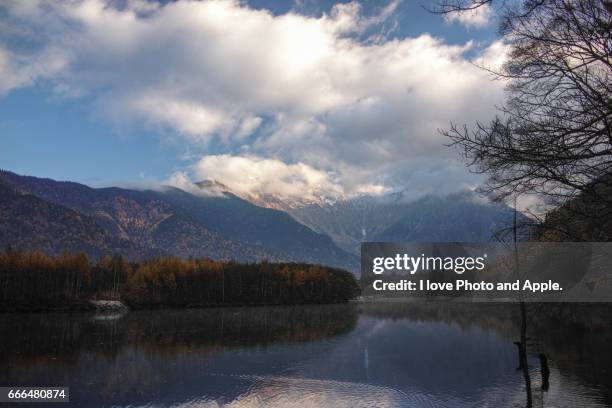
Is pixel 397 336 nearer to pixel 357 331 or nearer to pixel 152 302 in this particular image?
pixel 357 331

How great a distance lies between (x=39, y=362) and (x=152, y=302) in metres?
97.2

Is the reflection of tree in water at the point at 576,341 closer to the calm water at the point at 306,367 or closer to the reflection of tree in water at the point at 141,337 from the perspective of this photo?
the calm water at the point at 306,367

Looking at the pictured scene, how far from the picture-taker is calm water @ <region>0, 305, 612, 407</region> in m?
29.9

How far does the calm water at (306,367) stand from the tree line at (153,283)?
4868cm

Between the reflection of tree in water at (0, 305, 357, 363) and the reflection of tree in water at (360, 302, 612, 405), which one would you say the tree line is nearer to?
the reflection of tree in water at (0, 305, 357, 363)

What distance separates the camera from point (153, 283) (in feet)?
460

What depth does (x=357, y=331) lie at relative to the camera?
74.7 meters

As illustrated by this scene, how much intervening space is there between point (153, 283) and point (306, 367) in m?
108

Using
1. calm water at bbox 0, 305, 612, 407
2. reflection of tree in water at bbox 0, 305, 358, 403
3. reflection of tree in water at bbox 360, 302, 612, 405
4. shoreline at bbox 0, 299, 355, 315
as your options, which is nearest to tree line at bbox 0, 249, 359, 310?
shoreline at bbox 0, 299, 355, 315

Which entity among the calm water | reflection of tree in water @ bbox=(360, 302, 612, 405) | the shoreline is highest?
reflection of tree in water @ bbox=(360, 302, 612, 405)

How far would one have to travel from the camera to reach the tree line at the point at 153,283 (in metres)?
115

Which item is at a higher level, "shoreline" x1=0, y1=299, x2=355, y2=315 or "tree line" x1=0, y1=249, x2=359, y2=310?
"tree line" x1=0, y1=249, x2=359, y2=310

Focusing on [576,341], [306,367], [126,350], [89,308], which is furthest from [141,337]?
[89,308]

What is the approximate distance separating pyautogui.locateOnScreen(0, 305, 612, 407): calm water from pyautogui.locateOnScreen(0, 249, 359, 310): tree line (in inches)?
1916
